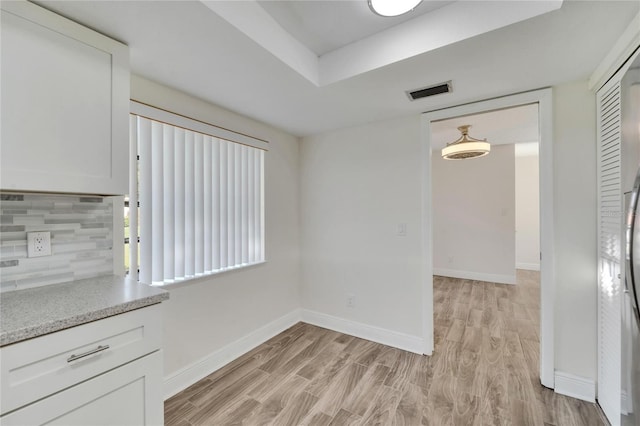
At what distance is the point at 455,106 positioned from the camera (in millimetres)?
2258

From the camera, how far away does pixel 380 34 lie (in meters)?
1.62

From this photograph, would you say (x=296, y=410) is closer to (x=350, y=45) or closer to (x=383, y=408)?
(x=383, y=408)

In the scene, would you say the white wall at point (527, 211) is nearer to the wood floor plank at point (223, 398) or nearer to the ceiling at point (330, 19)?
the ceiling at point (330, 19)

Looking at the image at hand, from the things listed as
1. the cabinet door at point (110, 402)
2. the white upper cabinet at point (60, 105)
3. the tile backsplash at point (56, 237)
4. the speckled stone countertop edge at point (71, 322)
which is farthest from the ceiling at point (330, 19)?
the cabinet door at point (110, 402)

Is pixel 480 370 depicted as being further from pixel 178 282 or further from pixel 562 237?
pixel 178 282

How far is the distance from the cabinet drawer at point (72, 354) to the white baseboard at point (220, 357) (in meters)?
1.00

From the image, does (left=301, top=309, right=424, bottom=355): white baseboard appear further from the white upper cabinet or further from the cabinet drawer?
the white upper cabinet

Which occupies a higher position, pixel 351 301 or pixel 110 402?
pixel 110 402

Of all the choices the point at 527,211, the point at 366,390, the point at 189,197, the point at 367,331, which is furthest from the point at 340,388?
the point at 527,211

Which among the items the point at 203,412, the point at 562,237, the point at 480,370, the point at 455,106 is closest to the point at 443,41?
the point at 455,106

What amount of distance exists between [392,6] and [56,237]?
6.84 ft

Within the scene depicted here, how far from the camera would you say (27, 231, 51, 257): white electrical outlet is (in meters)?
1.26

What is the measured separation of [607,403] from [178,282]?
294 cm

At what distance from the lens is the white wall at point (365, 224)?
251cm
